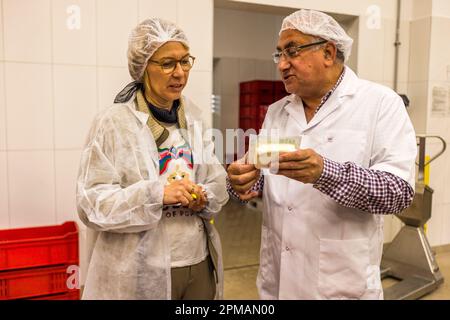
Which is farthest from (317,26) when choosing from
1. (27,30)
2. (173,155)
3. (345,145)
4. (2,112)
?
(2,112)

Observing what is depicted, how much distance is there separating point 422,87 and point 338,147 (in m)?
2.13

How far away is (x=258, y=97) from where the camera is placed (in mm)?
4609

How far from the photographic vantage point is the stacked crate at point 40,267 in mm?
1784

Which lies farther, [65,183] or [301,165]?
[65,183]

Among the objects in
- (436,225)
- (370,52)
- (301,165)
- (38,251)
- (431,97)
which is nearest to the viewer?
(301,165)

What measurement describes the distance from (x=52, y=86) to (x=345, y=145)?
152cm

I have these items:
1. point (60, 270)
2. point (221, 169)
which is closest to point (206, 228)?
point (221, 169)

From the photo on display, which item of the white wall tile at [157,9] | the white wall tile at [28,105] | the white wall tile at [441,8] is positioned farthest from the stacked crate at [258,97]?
the white wall tile at [28,105]

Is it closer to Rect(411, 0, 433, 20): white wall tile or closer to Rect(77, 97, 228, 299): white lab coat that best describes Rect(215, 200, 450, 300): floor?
Rect(77, 97, 228, 299): white lab coat

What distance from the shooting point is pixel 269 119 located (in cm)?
143

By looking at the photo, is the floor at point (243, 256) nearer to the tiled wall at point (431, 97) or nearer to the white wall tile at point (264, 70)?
the tiled wall at point (431, 97)

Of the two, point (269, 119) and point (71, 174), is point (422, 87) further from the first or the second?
point (71, 174)

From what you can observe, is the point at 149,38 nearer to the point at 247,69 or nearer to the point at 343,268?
the point at 343,268

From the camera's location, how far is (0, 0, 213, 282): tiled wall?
1.93 m
